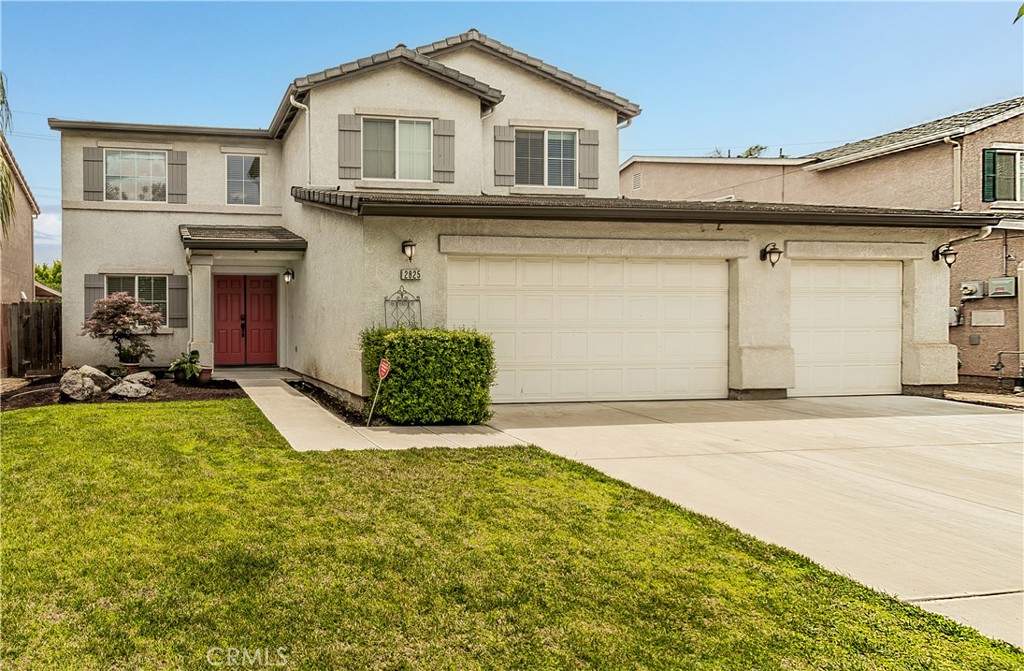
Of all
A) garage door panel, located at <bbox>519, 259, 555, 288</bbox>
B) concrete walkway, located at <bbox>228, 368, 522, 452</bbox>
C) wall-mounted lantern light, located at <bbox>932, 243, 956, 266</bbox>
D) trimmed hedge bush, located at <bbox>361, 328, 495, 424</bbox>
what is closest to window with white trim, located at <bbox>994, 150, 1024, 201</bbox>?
wall-mounted lantern light, located at <bbox>932, 243, 956, 266</bbox>

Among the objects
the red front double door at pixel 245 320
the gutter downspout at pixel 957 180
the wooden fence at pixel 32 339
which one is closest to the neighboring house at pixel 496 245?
the wooden fence at pixel 32 339

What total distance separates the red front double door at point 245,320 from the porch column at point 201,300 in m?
2.78

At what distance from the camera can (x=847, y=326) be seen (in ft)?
43.4

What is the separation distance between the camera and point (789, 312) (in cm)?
1279

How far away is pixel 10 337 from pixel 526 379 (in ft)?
42.5

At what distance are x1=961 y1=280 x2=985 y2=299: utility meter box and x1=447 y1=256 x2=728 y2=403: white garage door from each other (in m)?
7.69

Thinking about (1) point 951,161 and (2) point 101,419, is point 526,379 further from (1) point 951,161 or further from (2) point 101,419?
(1) point 951,161

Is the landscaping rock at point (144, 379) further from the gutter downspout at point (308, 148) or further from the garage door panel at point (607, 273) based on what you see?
the garage door panel at point (607, 273)

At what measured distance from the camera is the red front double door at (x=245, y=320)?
18442 millimetres

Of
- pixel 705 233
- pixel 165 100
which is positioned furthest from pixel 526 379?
pixel 165 100

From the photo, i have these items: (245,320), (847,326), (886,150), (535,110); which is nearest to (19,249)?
(245,320)

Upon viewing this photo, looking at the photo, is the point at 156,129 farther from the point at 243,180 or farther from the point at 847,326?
the point at 847,326

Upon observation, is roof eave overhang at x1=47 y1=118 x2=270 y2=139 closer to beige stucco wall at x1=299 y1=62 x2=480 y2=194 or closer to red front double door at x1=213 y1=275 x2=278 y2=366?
beige stucco wall at x1=299 y1=62 x2=480 y2=194

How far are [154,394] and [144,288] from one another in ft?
19.8
